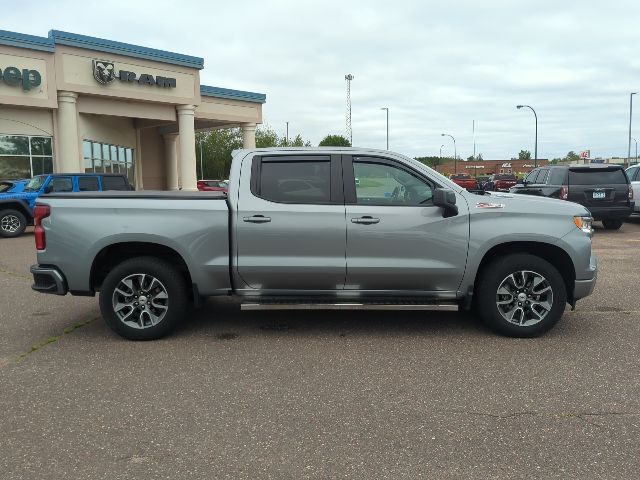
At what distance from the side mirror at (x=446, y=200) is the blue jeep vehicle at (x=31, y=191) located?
1192 cm

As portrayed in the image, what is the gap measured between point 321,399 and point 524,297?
2460 mm

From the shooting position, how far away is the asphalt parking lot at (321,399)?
10.7ft

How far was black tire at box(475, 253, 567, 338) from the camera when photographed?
5.46 m

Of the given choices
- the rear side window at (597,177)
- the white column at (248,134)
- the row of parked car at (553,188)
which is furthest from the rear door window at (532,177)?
the white column at (248,134)

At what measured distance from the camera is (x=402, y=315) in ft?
21.3

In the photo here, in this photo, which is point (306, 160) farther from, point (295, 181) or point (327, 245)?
point (327, 245)

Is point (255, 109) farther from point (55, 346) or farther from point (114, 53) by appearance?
point (55, 346)

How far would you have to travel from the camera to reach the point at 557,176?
13945 mm

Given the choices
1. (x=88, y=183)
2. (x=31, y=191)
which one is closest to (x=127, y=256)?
(x=88, y=183)

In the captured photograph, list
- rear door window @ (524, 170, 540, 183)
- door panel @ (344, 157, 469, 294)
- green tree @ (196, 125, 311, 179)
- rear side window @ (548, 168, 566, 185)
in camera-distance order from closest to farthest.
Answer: door panel @ (344, 157, 469, 294), rear side window @ (548, 168, 566, 185), rear door window @ (524, 170, 540, 183), green tree @ (196, 125, 311, 179)

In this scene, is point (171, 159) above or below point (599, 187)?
above

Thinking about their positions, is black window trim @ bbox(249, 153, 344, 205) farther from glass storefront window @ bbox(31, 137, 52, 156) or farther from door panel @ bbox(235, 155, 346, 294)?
glass storefront window @ bbox(31, 137, 52, 156)

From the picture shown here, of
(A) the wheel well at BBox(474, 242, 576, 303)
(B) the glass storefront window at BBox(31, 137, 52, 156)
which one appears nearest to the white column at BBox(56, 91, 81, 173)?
(B) the glass storefront window at BBox(31, 137, 52, 156)

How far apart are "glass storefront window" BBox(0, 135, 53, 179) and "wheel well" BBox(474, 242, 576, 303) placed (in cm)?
2288
